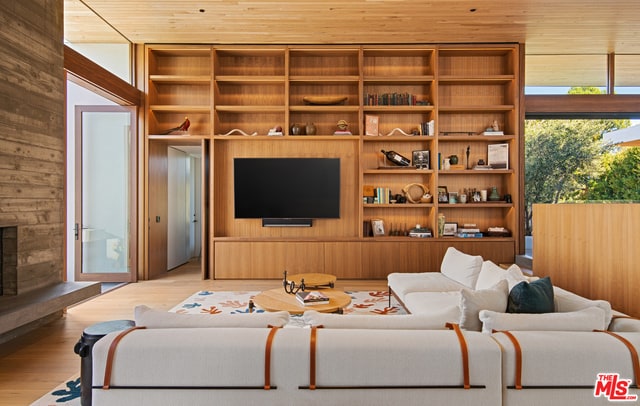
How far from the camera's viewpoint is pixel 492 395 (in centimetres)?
154

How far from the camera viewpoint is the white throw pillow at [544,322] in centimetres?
174

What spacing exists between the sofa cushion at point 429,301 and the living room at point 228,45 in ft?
6.81

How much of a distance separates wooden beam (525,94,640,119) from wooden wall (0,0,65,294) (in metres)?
6.12

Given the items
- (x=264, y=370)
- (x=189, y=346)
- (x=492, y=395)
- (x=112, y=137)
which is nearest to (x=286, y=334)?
(x=264, y=370)

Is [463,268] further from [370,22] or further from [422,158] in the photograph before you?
[370,22]

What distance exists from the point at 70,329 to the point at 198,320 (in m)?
2.58

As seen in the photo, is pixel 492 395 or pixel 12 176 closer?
pixel 492 395

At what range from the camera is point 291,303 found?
10.2 ft

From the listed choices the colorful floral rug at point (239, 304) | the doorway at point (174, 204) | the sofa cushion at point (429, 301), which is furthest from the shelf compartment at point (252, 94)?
the sofa cushion at point (429, 301)

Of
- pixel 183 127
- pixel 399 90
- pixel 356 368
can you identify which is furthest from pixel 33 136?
pixel 399 90

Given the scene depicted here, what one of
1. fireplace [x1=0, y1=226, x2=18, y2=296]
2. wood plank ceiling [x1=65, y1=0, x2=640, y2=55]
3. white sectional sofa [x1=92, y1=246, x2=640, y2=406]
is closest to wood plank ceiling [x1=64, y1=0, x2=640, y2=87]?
wood plank ceiling [x1=65, y1=0, x2=640, y2=55]

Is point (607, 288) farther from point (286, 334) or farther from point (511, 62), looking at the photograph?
point (511, 62)

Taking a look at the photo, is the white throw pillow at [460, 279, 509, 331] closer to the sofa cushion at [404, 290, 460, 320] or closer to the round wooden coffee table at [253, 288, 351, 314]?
the sofa cushion at [404, 290, 460, 320]

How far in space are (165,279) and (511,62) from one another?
6.11m
